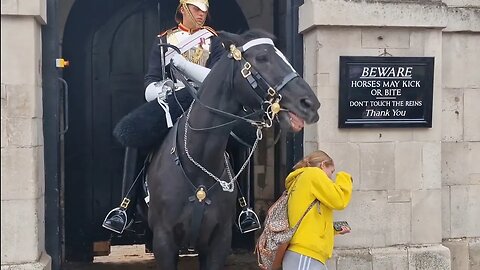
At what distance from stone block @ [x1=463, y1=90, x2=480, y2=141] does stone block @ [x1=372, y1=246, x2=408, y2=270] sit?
129 centimetres

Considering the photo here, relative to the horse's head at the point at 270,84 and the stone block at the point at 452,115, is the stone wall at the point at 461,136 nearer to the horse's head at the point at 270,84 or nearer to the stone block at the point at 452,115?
the stone block at the point at 452,115

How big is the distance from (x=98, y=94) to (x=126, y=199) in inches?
109

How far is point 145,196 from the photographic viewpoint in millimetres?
5207

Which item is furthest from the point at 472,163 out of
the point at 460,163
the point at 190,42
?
the point at 190,42

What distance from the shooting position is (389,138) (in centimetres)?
605

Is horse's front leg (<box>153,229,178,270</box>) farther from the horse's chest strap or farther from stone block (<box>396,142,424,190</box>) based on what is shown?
stone block (<box>396,142,424,190</box>)

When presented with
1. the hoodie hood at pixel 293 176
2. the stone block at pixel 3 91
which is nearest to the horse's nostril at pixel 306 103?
the hoodie hood at pixel 293 176

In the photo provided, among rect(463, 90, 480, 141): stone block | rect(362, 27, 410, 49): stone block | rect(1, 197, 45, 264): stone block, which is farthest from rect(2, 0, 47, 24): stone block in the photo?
rect(463, 90, 480, 141): stone block

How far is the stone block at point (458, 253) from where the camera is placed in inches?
251

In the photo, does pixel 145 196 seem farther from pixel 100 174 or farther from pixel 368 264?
pixel 100 174

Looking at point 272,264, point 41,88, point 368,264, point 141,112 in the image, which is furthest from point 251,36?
point 368,264

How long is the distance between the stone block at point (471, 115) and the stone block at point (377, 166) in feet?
2.90

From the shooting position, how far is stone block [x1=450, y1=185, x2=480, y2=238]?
21.1ft

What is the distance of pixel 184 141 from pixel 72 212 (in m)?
3.45
